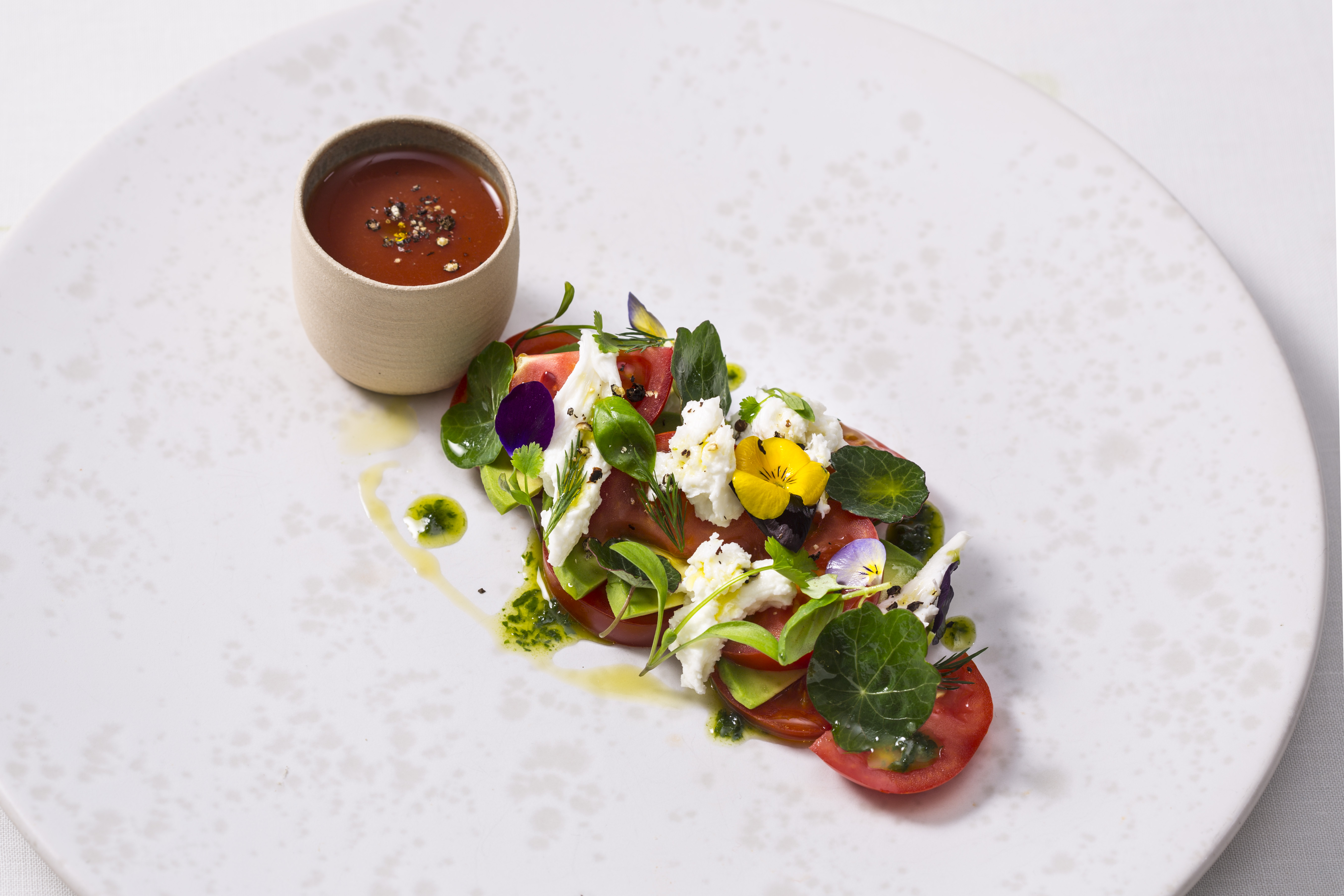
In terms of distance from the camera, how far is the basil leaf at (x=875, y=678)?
220cm

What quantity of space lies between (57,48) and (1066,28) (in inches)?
123

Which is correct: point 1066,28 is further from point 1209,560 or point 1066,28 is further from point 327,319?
point 327,319

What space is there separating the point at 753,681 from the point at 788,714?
0.33 ft

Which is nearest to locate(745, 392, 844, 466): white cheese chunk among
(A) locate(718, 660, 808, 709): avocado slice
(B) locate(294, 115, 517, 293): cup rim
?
(A) locate(718, 660, 808, 709): avocado slice

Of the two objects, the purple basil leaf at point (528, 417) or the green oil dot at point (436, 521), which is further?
the green oil dot at point (436, 521)

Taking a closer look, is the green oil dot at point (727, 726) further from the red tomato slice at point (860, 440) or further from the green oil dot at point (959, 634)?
the red tomato slice at point (860, 440)

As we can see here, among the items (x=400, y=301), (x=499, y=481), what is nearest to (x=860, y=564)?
(x=499, y=481)

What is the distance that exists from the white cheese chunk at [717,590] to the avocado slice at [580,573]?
196 millimetres

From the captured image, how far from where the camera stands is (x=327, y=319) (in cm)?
245

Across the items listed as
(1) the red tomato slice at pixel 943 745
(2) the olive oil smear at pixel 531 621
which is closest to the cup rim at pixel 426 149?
(2) the olive oil smear at pixel 531 621

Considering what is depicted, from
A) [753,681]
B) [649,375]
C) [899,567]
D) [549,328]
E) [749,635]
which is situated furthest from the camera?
[549,328]

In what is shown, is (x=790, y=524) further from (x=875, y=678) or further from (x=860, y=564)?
(x=875, y=678)

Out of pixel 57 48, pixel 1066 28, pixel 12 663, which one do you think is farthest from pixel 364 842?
pixel 1066 28

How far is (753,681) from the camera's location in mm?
2320
